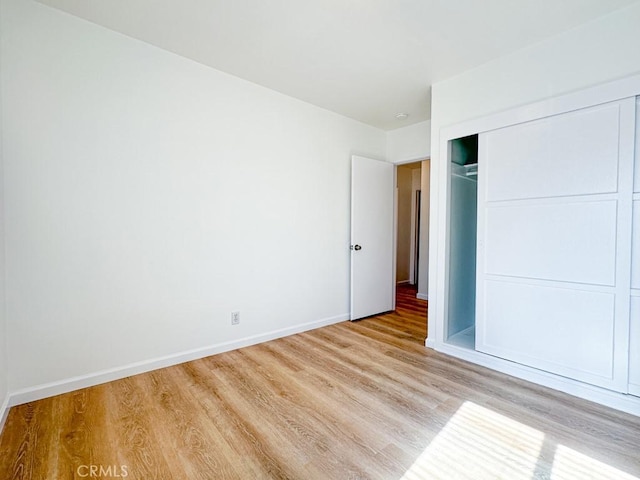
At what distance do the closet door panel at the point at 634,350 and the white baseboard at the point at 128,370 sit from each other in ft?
8.91

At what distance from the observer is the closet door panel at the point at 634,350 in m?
1.91

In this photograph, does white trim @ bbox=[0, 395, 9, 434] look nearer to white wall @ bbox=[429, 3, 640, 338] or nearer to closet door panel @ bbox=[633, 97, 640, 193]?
white wall @ bbox=[429, 3, 640, 338]

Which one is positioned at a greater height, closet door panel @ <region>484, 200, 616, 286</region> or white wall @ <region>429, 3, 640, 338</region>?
white wall @ <region>429, 3, 640, 338</region>

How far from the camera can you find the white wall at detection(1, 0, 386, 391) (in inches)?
77.3

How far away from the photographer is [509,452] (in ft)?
5.17

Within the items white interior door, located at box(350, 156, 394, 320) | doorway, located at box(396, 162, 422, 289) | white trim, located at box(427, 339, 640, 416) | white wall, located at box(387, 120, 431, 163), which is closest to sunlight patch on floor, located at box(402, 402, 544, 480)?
white trim, located at box(427, 339, 640, 416)

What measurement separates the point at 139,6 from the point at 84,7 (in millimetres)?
382

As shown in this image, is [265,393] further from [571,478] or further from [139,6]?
[139,6]

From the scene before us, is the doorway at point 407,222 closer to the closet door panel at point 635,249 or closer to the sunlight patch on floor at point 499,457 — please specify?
the closet door panel at point 635,249

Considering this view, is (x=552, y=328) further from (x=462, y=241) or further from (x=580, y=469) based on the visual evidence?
(x=462, y=241)

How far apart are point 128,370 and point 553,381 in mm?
3255
